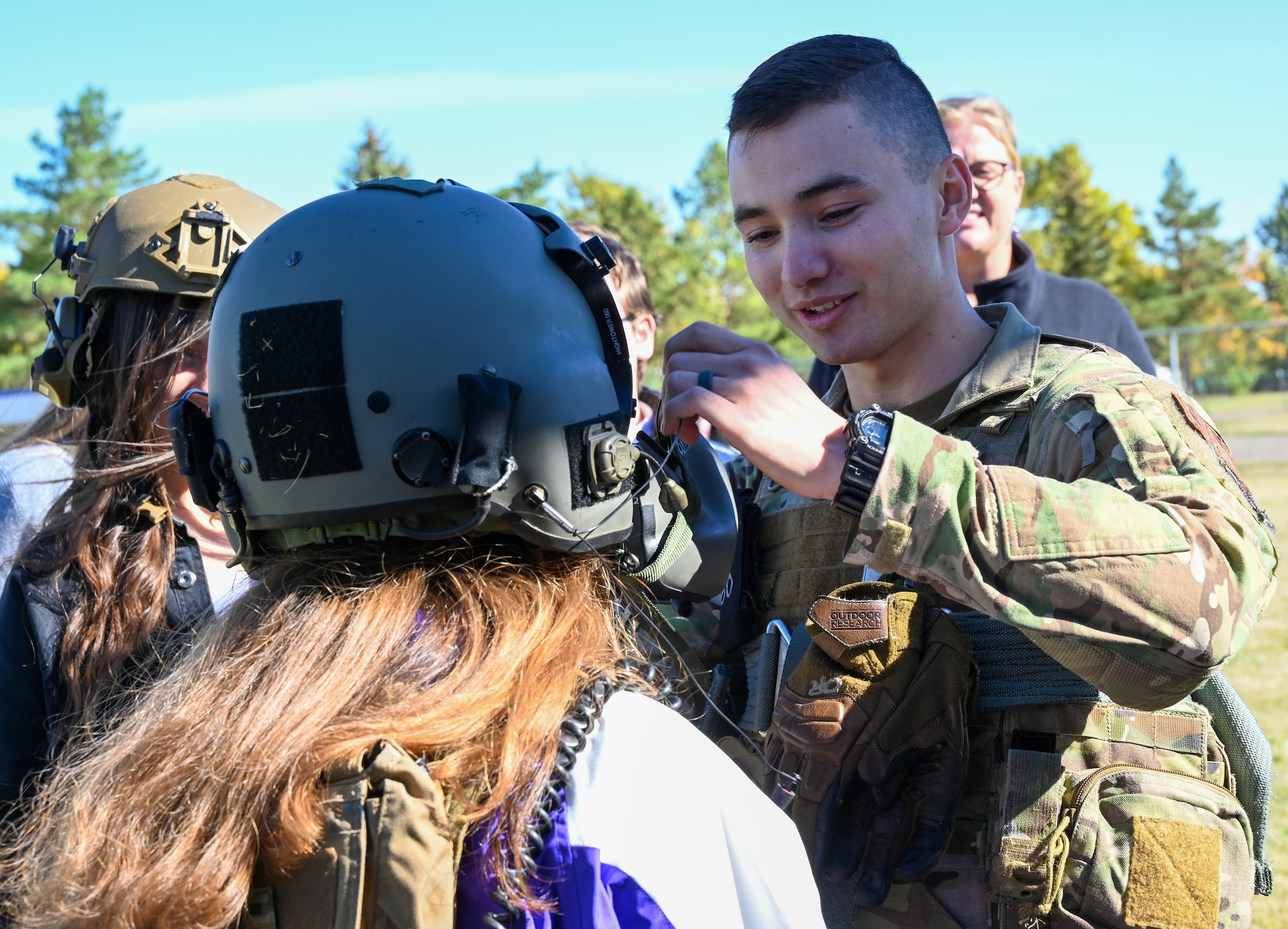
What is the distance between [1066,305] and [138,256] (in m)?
3.63

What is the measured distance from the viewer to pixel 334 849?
127 cm

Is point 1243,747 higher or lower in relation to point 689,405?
lower

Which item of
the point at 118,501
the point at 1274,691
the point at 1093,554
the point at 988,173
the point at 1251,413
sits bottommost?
the point at 1251,413

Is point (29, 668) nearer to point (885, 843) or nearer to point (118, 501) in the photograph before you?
point (118, 501)

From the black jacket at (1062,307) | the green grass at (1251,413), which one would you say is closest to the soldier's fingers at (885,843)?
the black jacket at (1062,307)

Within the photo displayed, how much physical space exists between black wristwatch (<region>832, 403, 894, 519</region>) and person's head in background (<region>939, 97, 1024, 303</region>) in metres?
2.84

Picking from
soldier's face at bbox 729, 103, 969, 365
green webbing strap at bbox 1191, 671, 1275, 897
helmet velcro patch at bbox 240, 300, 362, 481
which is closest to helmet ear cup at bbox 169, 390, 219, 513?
helmet velcro patch at bbox 240, 300, 362, 481

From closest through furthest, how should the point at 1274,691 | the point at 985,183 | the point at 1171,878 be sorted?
the point at 1171,878
the point at 985,183
the point at 1274,691

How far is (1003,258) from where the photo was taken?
4562mm

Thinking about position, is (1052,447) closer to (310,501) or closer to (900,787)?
(900,787)

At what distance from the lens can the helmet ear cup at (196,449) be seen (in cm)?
179

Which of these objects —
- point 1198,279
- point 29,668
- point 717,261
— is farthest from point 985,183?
point 1198,279

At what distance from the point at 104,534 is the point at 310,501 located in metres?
1.18

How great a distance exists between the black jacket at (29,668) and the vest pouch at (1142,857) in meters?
1.74
